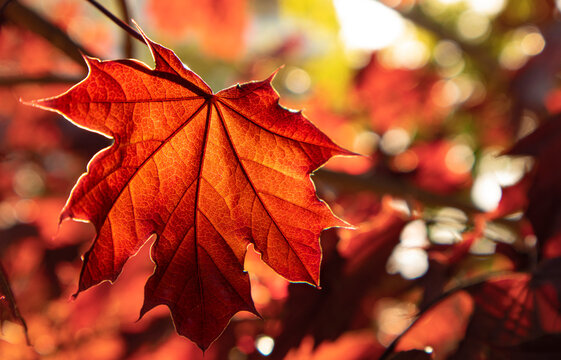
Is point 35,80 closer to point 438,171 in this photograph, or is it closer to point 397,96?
point 438,171

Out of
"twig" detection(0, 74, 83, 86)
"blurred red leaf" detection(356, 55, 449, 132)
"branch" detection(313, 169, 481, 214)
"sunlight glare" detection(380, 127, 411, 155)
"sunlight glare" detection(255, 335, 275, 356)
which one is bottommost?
"sunlight glare" detection(255, 335, 275, 356)

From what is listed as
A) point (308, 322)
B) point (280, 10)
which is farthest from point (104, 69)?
point (280, 10)

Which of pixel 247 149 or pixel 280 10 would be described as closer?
pixel 247 149

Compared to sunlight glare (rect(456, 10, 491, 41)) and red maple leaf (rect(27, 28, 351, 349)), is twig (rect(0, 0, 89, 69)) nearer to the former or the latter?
red maple leaf (rect(27, 28, 351, 349))

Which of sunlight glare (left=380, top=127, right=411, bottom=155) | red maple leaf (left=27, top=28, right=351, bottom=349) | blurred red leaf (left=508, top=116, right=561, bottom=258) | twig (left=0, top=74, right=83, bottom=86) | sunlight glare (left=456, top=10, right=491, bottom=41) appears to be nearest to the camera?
red maple leaf (left=27, top=28, right=351, bottom=349)

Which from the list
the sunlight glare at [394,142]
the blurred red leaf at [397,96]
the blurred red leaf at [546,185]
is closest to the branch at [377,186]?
the blurred red leaf at [546,185]

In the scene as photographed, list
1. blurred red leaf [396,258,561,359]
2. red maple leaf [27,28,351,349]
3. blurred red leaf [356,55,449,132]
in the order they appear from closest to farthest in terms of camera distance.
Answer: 1. red maple leaf [27,28,351,349]
2. blurred red leaf [396,258,561,359]
3. blurred red leaf [356,55,449,132]

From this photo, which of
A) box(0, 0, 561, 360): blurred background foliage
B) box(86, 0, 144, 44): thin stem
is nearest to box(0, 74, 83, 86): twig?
box(0, 0, 561, 360): blurred background foliage

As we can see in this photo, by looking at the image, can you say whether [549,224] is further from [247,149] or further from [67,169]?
[67,169]
